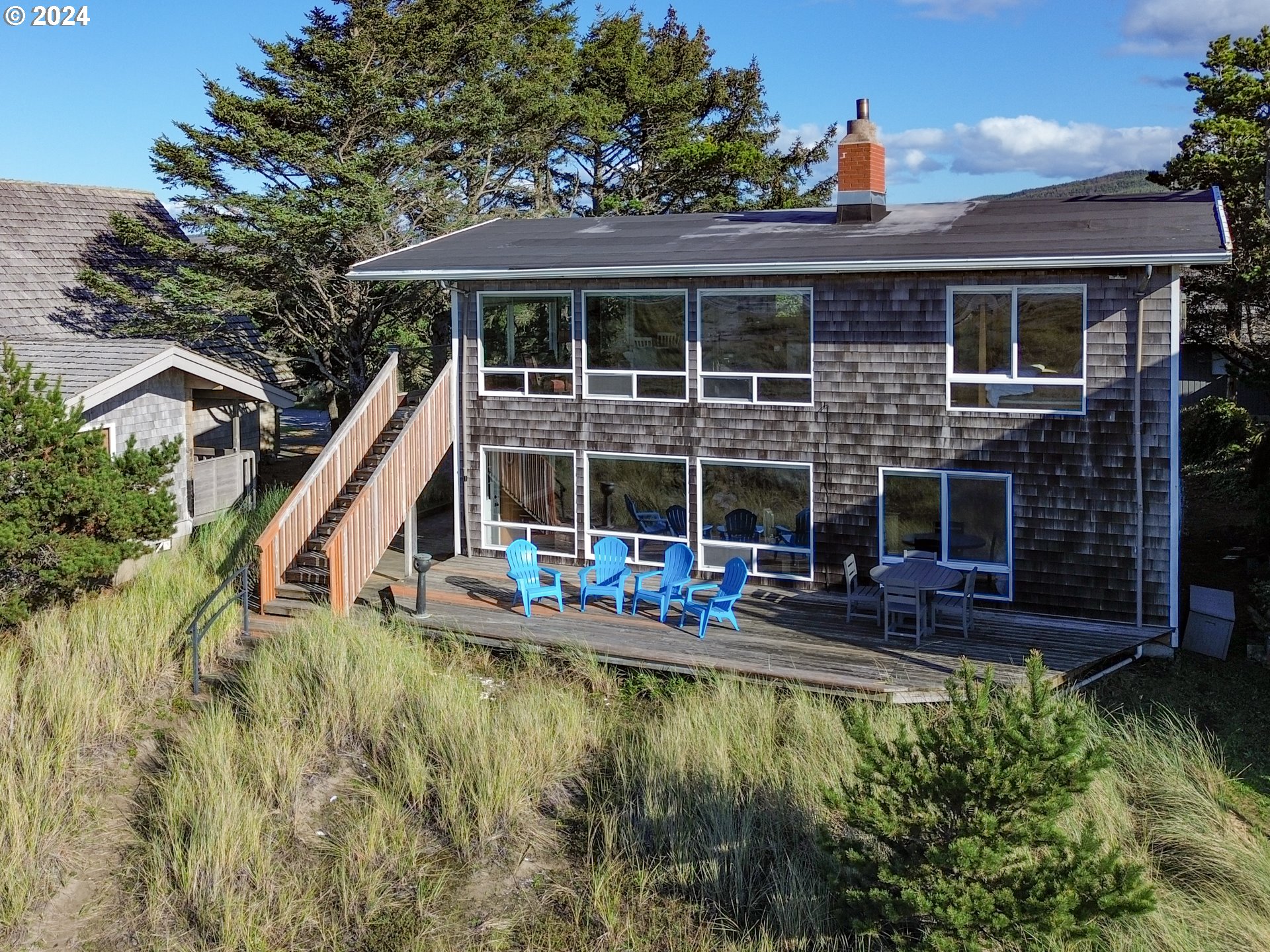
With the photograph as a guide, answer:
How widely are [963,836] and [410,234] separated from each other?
19.9 meters

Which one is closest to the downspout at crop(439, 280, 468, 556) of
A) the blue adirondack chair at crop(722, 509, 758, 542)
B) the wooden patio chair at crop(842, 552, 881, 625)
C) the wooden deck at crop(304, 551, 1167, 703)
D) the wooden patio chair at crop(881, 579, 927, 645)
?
the wooden deck at crop(304, 551, 1167, 703)

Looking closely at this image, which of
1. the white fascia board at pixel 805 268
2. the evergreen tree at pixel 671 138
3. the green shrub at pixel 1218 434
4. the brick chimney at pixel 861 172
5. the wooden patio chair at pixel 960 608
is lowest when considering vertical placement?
the wooden patio chair at pixel 960 608

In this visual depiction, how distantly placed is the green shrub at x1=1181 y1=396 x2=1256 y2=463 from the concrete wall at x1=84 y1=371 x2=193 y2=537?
18579 millimetres

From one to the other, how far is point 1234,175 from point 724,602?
13242mm

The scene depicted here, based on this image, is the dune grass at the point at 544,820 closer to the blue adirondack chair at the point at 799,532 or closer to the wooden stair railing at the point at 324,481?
the wooden stair railing at the point at 324,481

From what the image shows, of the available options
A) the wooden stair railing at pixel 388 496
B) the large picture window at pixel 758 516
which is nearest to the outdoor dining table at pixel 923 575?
the large picture window at pixel 758 516

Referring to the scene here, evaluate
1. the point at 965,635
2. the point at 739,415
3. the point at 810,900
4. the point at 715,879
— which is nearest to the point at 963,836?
the point at 810,900

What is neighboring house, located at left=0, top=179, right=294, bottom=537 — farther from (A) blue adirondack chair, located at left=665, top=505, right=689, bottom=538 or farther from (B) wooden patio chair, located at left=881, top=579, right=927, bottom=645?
(B) wooden patio chair, located at left=881, top=579, right=927, bottom=645

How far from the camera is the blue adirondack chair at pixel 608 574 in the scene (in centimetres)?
1465

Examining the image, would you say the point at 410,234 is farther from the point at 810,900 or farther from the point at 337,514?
the point at 810,900

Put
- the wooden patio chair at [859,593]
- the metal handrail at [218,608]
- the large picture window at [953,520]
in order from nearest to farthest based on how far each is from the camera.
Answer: the metal handrail at [218,608] < the wooden patio chair at [859,593] < the large picture window at [953,520]

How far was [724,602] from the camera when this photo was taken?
1378 centimetres

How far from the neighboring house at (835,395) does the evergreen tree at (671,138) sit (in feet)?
47.9

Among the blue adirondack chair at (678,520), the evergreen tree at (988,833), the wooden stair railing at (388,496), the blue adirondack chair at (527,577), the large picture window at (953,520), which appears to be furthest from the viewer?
the blue adirondack chair at (678,520)
